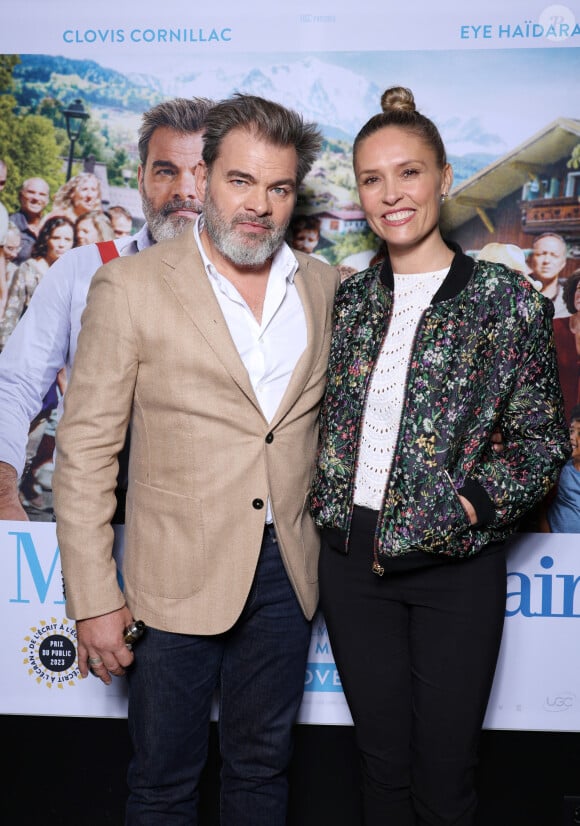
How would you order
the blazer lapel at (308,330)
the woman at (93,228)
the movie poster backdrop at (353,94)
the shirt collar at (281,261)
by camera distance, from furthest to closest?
the woman at (93,228)
the movie poster backdrop at (353,94)
the shirt collar at (281,261)
the blazer lapel at (308,330)

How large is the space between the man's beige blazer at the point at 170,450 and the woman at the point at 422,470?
0.52 feet

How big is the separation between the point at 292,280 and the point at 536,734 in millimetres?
1630

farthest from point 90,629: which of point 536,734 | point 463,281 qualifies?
point 536,734

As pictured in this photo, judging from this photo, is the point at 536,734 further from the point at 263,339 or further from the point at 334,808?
the point at 263,339

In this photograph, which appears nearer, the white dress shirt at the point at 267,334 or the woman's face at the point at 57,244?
the white dress shirt at the point at 267,334

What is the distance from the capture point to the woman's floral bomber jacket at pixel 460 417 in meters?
1.54

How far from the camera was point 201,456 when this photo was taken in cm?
162

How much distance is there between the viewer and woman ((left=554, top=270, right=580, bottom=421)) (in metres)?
2.07

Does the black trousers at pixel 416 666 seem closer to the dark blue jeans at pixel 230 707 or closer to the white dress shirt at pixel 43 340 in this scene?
the dark blue jeans at pixel 230 707

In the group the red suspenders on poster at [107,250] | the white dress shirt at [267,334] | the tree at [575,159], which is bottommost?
the white dress shirt at [267,334]

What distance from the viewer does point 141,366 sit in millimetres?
1616

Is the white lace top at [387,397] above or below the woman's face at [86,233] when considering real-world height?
below

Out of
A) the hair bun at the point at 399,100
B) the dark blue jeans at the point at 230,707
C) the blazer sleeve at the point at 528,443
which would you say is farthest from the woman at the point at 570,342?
the dark blue jeans at the point at 230,707

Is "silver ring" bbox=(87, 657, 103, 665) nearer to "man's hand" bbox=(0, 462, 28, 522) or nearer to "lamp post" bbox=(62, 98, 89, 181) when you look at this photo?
"man's hand" bbox=(0, 462, 28, 522)
